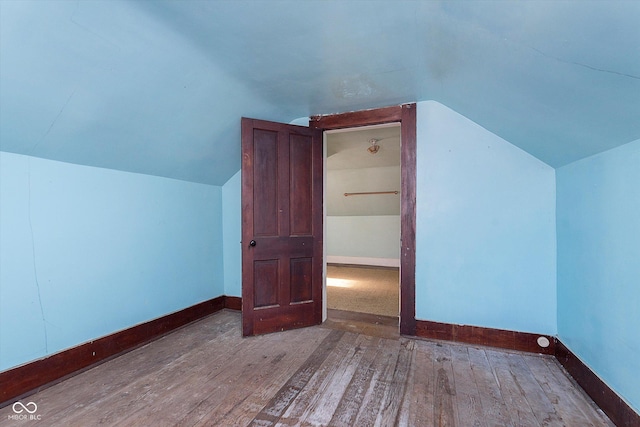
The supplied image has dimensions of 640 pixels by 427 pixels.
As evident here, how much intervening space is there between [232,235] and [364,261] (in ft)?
12.7

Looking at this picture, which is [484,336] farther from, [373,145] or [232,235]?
[232,235]

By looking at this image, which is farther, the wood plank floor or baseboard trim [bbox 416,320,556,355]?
baseboard trim [bbox 416,320,556,355]

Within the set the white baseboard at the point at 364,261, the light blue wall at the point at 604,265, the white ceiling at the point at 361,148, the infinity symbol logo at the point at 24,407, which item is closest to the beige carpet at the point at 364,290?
the white baseboard at the point at 364,261

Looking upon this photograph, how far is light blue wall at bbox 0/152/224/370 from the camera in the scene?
1706mm

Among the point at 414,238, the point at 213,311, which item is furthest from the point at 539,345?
the point at 213,311

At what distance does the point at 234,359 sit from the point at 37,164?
6.19 ft

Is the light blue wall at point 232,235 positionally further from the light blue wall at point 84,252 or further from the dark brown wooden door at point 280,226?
the dark brown wooden door at point 280,226

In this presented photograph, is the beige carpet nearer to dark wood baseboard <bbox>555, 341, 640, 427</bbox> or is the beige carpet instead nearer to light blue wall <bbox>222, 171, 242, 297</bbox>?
light blue wall <bbox>222, 171, 242, 297</bbox>

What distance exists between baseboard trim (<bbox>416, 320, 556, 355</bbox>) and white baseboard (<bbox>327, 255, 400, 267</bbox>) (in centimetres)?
368

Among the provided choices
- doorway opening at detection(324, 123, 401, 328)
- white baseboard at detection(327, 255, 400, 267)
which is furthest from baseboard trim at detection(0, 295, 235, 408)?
white baseboard at detection(327, 255, 400, 267)

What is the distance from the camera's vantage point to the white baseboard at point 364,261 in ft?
20.5

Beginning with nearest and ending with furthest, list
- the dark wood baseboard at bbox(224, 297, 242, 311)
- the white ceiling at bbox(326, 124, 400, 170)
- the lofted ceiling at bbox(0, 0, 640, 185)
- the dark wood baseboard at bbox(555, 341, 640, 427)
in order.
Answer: the lofted ceiling at bbox(0, 0, 640, 185)
the dark wood baseboard at bbox(555, 341, 640, 427)
the dark wood baseboard at bbox(224, 297, 242, 311)
the white ceiling at bbox(326, 124, 400, 170)

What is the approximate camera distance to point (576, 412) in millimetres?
1570

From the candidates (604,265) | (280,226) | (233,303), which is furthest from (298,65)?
(233,303)
